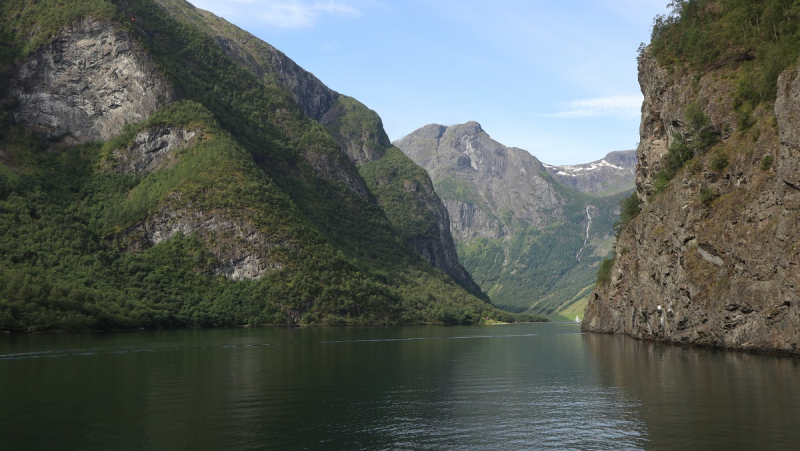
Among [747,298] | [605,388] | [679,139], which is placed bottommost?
[605,388]

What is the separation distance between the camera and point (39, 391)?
5475cm

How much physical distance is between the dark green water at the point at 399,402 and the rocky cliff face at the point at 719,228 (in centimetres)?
556

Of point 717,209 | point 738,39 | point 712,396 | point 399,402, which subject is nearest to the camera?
point 712,396

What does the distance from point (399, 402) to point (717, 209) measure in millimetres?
56638

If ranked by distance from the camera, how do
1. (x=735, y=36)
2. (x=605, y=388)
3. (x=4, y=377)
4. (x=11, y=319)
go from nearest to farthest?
(x=605, y=388), (x=4, y=377), (x=735, y=36), (x=11, y=319)

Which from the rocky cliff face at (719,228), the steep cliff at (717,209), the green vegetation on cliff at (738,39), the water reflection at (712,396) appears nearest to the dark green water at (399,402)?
the water reflection at (712,396)

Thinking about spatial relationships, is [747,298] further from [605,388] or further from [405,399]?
[405,399]

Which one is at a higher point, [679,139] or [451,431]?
[679,139]

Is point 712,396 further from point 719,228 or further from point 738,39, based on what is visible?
point 738,39

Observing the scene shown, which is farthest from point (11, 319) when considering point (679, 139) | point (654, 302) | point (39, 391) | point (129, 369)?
point (679, 139)

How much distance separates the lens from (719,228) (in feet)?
280

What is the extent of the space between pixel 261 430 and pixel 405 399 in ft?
49.9

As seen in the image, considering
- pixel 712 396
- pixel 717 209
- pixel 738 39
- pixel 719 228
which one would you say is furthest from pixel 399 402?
pixel 738 39

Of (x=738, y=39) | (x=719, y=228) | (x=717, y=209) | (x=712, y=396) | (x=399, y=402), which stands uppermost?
(x=738, y=39)
